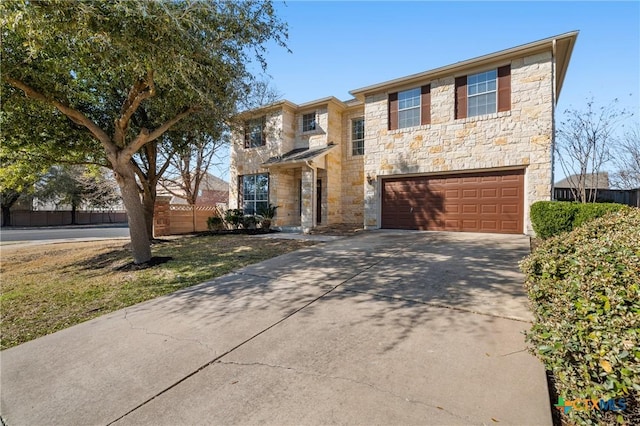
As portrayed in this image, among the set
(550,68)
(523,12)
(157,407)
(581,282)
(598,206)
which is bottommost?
(157,407)

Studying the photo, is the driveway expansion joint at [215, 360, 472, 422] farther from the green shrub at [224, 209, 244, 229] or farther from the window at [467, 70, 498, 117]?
the green shrub at [224, 209, 244, 229]

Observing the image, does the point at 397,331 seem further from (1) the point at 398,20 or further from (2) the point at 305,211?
(2) the point at 305,211

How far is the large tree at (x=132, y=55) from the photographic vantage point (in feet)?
15.8

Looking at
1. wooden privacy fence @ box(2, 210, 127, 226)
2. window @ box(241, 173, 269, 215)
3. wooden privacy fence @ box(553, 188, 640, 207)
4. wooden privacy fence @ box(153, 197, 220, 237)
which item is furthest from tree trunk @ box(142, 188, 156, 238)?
wooden privacy fence @ box(2, 210, 127, 226)

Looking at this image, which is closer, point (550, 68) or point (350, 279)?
point (350, 279)

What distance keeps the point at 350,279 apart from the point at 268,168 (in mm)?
10848

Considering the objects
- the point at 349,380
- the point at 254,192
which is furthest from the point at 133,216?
the point at 254,192

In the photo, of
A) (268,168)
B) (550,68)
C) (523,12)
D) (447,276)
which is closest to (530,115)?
(550,68)

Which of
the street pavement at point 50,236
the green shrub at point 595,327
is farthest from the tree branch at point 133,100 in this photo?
the street pavement at point 50,236

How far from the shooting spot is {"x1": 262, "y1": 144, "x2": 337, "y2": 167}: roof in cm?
1334

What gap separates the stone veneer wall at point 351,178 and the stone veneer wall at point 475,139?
1931mm

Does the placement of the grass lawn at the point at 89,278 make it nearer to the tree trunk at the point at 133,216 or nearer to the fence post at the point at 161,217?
the tree trunk at the point at 133,216

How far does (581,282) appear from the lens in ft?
6.72

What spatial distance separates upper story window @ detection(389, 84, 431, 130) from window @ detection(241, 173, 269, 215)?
728 cm
